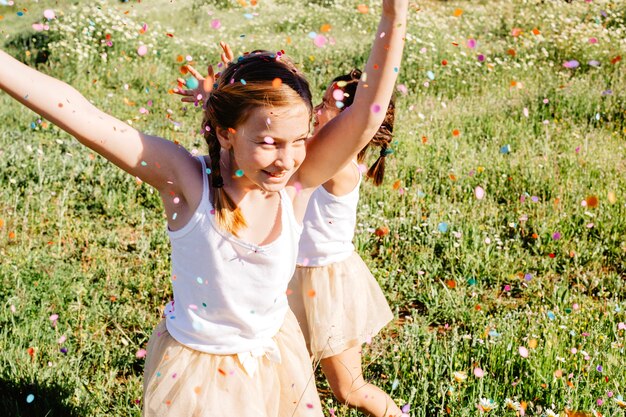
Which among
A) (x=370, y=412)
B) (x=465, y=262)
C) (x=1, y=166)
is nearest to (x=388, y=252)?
(x=465, y=262)

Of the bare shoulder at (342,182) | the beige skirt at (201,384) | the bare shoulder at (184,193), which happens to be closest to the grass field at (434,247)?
the bare shoulder at (342,182)

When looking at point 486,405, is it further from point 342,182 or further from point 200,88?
point 200,88

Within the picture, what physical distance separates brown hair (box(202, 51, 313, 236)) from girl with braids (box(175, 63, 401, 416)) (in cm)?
95

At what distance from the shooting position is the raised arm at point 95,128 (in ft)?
5.27

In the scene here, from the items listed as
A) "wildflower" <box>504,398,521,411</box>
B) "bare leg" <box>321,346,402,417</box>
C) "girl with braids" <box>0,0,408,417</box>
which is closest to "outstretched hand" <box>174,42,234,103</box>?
"girl with braids" <box>0,0,408,417</box>

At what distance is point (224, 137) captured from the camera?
6.82ft

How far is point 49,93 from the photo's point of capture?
1.65 metres

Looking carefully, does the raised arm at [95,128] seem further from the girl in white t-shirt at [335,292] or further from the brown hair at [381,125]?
the brown hair at [381,125]

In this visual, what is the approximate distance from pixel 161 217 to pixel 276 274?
122 inches

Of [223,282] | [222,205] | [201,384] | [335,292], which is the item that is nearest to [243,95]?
[222,205]

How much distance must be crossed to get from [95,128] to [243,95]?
455 millimetres

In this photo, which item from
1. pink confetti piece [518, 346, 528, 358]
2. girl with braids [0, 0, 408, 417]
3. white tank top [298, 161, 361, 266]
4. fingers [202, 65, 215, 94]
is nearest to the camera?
girl with braids [0, 0, 408, 417]

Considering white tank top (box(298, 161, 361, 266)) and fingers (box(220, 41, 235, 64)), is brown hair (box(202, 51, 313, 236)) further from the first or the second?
white tank top (box(298, 161, 361, 266))

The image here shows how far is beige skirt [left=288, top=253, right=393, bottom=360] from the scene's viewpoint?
118 inches
